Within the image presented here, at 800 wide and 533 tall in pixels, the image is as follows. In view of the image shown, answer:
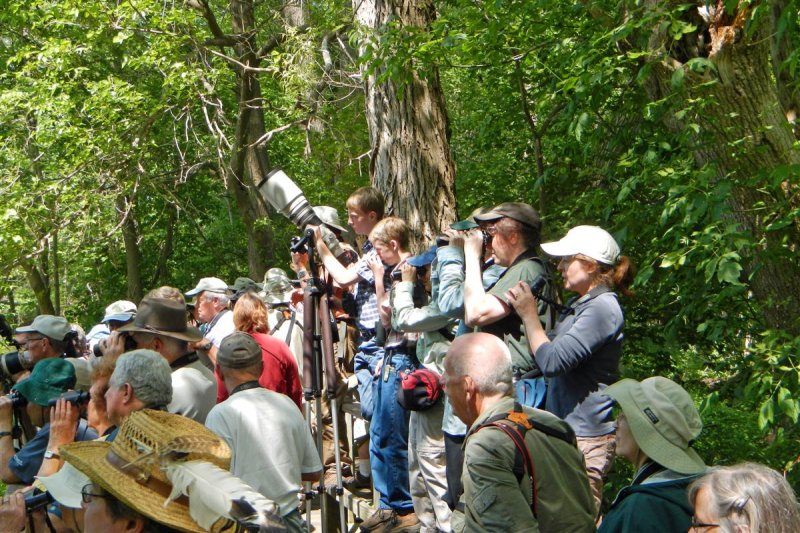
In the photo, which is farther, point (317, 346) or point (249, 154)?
point (249, 154)

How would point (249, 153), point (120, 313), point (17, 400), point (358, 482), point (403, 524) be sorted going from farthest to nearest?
point (249, 153) < point (120, 313) < point (358, 482) < point (403, 524) < point (17, 400)

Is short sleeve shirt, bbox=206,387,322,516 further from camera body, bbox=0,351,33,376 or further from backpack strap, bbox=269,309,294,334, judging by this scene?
backpack strap, bbox=269,309,294,334

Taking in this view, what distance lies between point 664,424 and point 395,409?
248 cm

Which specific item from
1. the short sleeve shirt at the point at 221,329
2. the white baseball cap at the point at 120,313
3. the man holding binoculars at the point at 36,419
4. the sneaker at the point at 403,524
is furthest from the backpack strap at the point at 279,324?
the man holding binoculars at the point at 36,419

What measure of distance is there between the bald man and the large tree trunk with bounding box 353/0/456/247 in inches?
119

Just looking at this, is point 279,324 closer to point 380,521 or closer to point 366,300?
point 366,300

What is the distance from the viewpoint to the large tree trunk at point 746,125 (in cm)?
499

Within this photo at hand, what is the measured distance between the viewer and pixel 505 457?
3.13 meters

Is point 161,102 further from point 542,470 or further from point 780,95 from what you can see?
point 542,470

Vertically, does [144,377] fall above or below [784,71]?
below

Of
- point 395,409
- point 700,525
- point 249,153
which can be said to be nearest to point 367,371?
point 395,409

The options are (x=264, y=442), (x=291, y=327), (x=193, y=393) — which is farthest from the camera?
(x=291, y=327)

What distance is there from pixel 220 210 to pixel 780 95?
13.9 metres

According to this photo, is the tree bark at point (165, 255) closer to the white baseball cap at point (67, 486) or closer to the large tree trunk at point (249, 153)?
the large tree trunk at point (249, 153)
